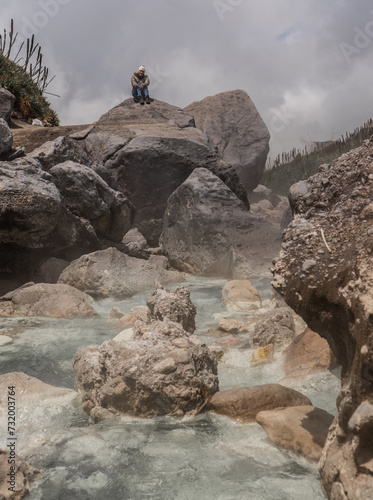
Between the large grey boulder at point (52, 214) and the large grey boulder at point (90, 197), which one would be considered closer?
the large grey boulder at point (52, 214)

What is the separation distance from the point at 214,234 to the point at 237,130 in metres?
11.0

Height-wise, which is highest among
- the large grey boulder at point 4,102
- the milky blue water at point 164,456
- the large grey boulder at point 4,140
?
the large grey boulder at point 4,102

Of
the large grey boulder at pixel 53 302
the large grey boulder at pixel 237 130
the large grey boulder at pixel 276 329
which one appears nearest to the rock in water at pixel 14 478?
the large grey boulder at pixel 276 329

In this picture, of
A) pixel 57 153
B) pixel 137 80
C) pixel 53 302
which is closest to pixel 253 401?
pixel 53 302

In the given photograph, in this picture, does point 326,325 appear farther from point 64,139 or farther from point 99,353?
point 64,139

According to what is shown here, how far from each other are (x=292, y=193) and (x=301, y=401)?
→ 1322 mm

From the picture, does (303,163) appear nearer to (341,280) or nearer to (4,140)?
(4,140)

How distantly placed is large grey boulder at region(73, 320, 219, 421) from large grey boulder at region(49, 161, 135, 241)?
662 centimetres

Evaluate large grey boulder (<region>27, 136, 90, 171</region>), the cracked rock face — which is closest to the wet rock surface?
the cracked rock face

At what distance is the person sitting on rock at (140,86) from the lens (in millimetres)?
17750

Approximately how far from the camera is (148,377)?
3.03 m

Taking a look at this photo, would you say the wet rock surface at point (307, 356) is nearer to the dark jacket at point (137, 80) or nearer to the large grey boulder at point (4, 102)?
the large grey boulder at point (4, 102)

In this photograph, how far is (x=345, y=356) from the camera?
219 cm

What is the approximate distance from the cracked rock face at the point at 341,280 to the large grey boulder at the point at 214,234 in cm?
713
